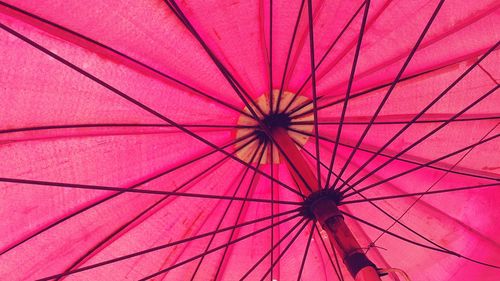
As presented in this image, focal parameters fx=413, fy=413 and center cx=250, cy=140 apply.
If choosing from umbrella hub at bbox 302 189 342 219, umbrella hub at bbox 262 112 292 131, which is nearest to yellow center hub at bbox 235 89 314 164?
umbrella hub at bbox 262 112 292 131

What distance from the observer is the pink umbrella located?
7.50 feet

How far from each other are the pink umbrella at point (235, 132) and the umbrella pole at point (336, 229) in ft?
0.03

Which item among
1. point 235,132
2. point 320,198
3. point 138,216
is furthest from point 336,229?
point 138,216

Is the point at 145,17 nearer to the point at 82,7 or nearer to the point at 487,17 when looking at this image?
the point at 82,7

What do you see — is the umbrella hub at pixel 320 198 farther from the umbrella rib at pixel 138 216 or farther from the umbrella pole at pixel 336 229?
the umbrella rib at pixel 138 216

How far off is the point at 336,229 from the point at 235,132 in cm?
132

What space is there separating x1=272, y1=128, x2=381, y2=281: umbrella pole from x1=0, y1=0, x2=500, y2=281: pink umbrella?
0.03 ft

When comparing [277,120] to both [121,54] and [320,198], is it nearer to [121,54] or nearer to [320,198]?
[320,198]

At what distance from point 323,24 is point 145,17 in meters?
1.18

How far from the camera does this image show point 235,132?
3309 millimetres

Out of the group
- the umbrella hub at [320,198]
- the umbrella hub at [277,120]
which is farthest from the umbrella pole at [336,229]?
the umbrella hub at [277,120]

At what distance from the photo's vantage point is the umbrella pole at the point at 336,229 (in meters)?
2.05

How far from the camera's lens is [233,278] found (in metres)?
3.50

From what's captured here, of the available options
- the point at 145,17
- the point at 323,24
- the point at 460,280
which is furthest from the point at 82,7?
the point at 460,280
